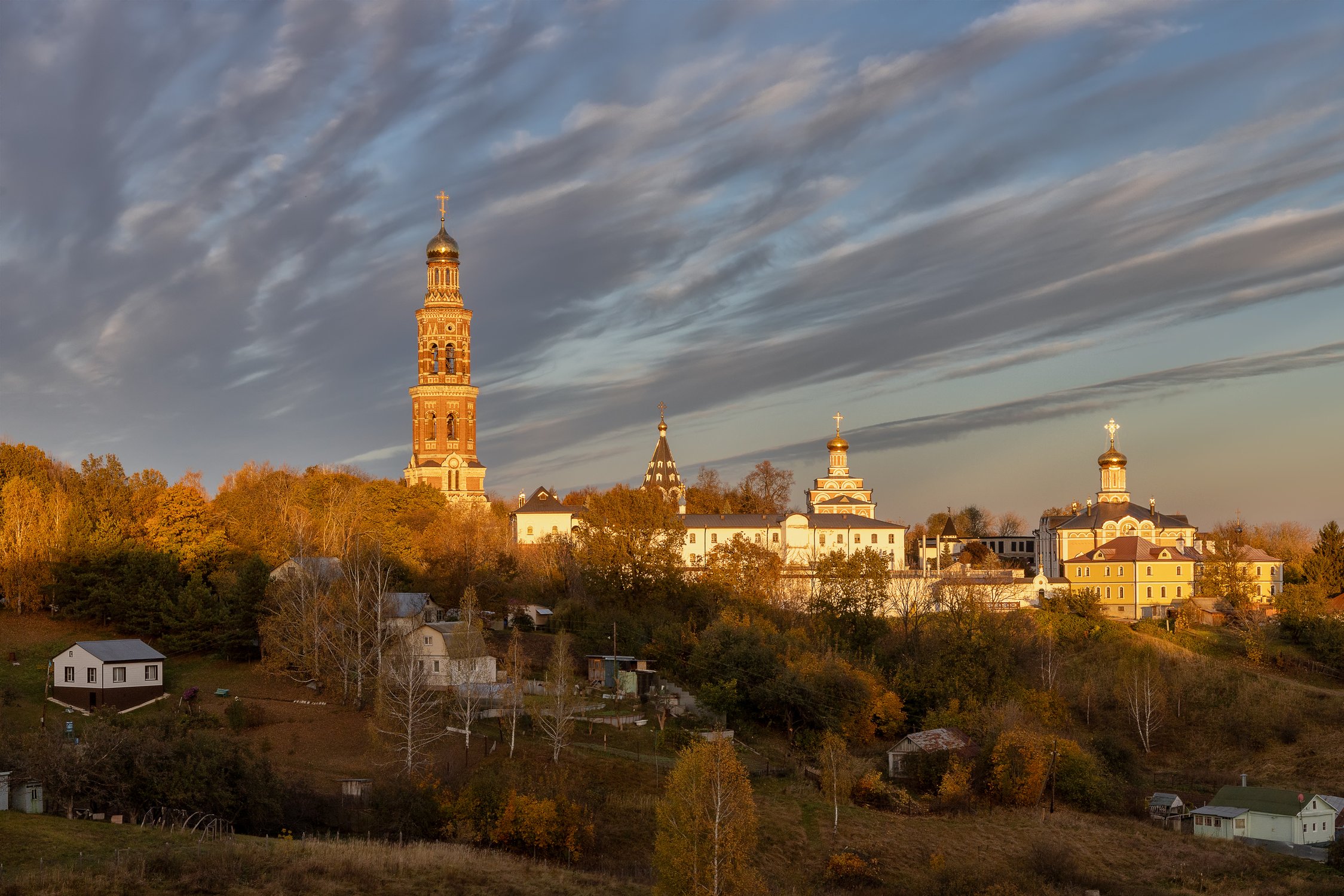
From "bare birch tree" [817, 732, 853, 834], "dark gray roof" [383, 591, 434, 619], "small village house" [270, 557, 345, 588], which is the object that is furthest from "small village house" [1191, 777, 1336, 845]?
"small village house" [270, 557, 345, 588]

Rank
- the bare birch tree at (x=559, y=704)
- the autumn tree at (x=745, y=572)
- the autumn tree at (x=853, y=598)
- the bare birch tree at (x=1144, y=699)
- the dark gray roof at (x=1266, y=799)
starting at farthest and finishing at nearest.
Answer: the autumn tree at (x=745, y=572) < the autumn tree at (x=853, y=598) < the bare birch tree at (x=1144, y=699) < the dark gray roof at (x=1266, y=799) < the bare birch tree at (x=559, y=704)

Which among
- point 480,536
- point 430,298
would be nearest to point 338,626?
point 480,536

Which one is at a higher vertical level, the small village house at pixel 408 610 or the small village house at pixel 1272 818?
the small village house at pixel 408 610

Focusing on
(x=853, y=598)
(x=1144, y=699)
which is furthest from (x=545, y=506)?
(x=1144, y=699)

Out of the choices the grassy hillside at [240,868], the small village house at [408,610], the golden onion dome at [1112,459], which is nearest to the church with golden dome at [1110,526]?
the golden onion dome at [1112,459]

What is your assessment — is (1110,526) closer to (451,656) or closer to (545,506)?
(545,506)

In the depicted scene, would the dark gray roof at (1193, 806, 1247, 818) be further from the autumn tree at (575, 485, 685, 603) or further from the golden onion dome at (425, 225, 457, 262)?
the golden onion dome at (425, 225, 457, 262)

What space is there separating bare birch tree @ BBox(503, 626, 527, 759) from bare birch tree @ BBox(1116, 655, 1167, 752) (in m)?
26.1

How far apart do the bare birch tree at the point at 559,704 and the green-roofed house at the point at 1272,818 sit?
20.1 metres

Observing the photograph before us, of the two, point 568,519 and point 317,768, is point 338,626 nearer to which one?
point 317,768

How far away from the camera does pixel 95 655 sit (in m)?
42.2

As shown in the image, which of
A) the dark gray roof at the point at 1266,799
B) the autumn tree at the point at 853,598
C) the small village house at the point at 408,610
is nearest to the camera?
the dark gray roof at the point at 1266,799

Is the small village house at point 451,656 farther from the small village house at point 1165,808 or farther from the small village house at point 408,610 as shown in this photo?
the small village house at point 1165,808

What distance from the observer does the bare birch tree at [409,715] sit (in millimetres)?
36531
